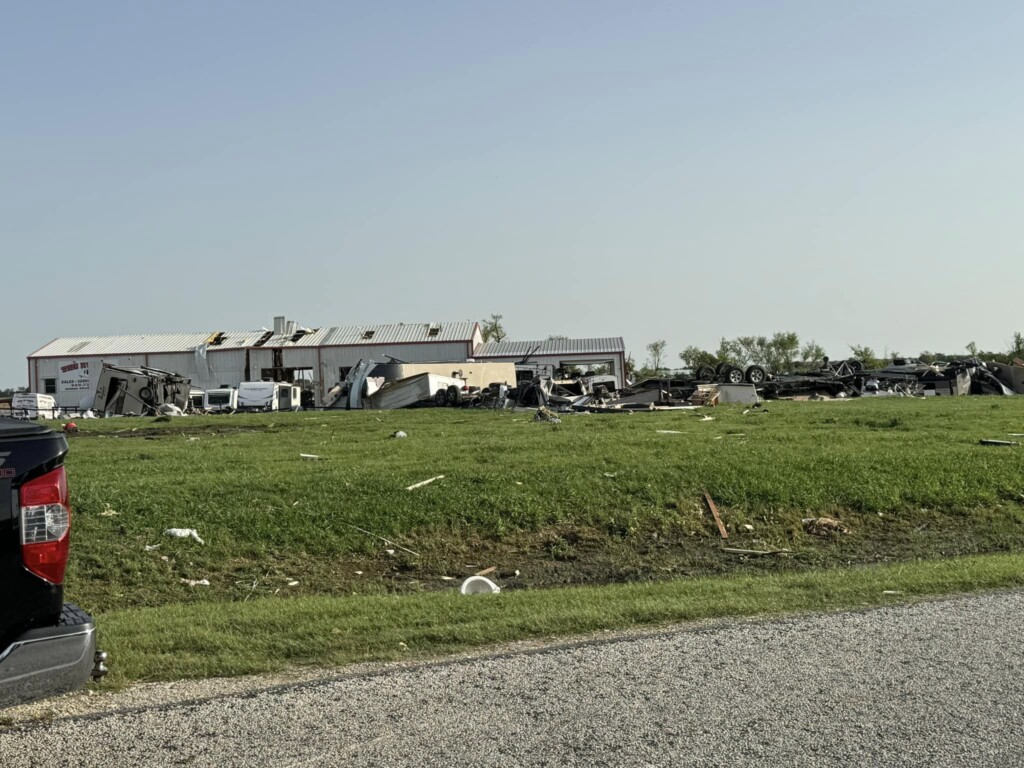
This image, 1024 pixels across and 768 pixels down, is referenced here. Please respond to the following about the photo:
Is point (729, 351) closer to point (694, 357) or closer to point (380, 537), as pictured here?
point (694, 357)

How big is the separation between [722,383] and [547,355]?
30396 mm

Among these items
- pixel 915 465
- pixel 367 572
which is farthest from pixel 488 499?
pixel 915 465

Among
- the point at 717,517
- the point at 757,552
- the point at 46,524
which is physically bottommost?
the point at 757,552

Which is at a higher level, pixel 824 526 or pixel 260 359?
pixel 260 359

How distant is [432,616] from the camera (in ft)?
25.5

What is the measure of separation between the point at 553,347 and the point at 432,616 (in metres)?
62.2

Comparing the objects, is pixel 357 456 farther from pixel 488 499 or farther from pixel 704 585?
pixel 704 585

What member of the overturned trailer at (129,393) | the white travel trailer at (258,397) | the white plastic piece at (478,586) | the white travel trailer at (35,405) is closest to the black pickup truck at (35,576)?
the white plastic piece at (478,586)

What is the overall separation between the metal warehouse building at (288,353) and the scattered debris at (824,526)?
177 feet

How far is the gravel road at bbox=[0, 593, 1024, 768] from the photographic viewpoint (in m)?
4.61

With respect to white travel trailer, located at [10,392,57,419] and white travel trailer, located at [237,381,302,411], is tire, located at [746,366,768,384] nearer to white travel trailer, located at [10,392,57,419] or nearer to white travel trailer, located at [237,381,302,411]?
white travel trailer, located at [237,381,302,411]

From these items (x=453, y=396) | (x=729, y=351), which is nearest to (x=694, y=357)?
(x=729, y=351)

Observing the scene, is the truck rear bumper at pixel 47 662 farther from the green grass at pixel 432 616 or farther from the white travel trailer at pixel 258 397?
the white travel trailer at pixel 258 397

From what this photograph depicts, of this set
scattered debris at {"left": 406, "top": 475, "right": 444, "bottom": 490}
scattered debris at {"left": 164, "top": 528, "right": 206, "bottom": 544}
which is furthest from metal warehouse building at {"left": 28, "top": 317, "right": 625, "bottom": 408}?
scattered debris at {"left": 164, "top": 528, "right": 206, "bottom": 544}
